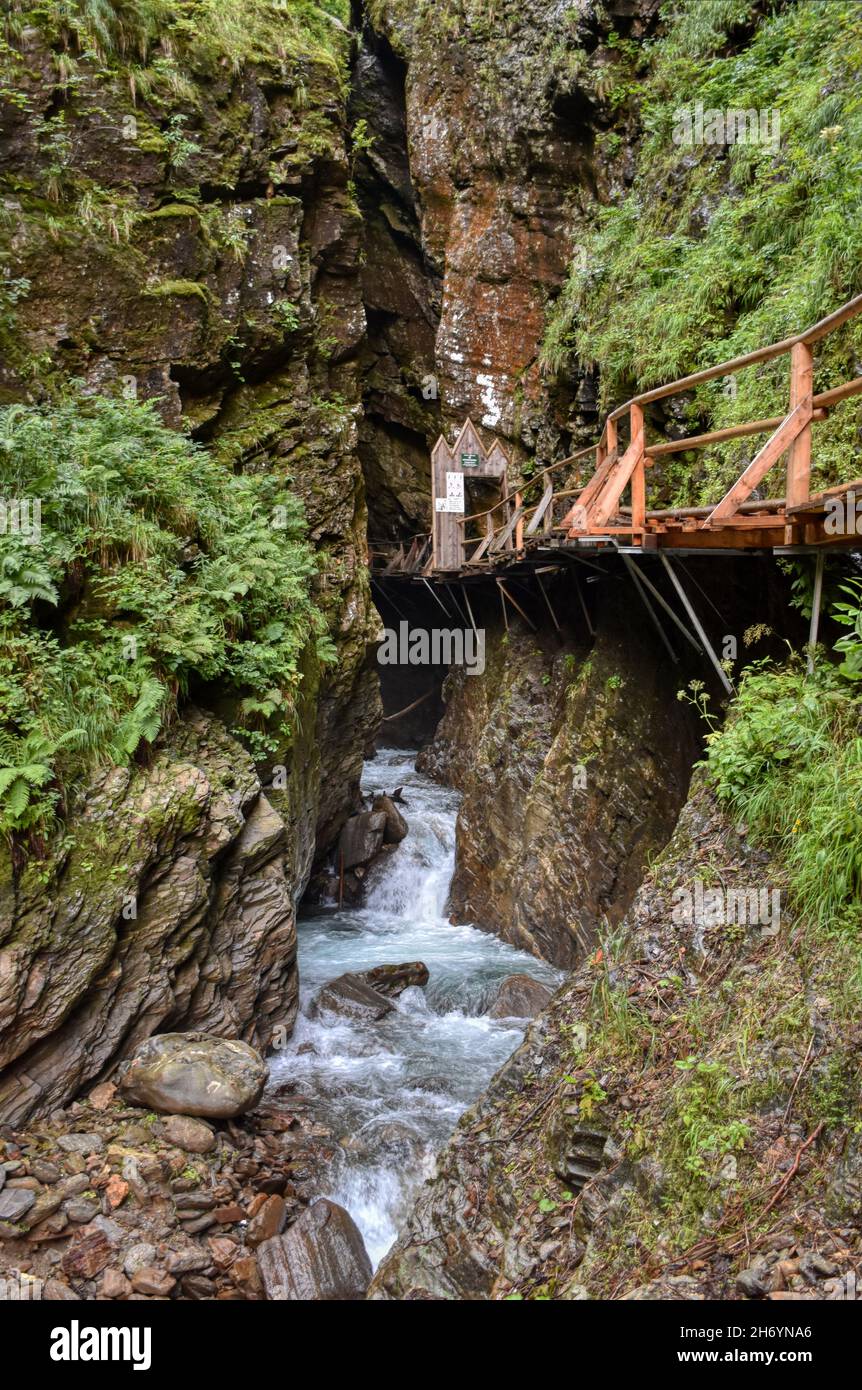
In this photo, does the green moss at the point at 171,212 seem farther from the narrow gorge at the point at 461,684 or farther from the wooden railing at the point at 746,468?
the wooden railing at the point at 746,468

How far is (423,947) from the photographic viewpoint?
12.5 metres

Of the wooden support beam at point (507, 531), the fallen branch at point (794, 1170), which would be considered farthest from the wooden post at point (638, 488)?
the fallen branch at point (794, 1170)

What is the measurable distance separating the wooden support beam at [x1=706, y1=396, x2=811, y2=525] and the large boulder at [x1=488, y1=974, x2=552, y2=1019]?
6606mm

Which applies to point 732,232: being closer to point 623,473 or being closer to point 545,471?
point 545,471

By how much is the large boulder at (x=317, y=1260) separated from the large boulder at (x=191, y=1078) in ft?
3.59

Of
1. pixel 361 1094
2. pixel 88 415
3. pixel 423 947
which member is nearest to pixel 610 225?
pixel 88 415

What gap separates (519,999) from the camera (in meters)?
9.93

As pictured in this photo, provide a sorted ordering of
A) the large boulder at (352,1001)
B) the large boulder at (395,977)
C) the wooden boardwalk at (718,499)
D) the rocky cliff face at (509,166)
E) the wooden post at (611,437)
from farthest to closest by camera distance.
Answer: the rocky cliff face at (509,166), the large boulder at (395,977), the large boulder at (352,1001), the wooden post at (611,437), the wooden boardwalk at (718,499)

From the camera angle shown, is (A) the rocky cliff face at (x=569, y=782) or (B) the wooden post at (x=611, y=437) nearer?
(B) the wooden post at (x=611, y=437)

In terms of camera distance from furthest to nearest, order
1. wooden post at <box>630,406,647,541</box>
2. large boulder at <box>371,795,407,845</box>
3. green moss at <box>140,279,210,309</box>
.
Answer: large boulder at <box>371,795,407,845</box>, green moss at <box>140,279,210,309</box>, wooden post at <box>630,406,647,541</box>

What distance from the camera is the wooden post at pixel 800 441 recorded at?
17.7ft

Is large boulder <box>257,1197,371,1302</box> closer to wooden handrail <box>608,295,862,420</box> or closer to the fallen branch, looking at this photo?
the fallen branch

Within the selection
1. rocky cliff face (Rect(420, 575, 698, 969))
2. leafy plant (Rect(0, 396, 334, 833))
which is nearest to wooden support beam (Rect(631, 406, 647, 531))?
rocky cliff face (Rect(420, 575, 698, 969))

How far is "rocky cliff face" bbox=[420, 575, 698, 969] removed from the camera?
9.99 meters
